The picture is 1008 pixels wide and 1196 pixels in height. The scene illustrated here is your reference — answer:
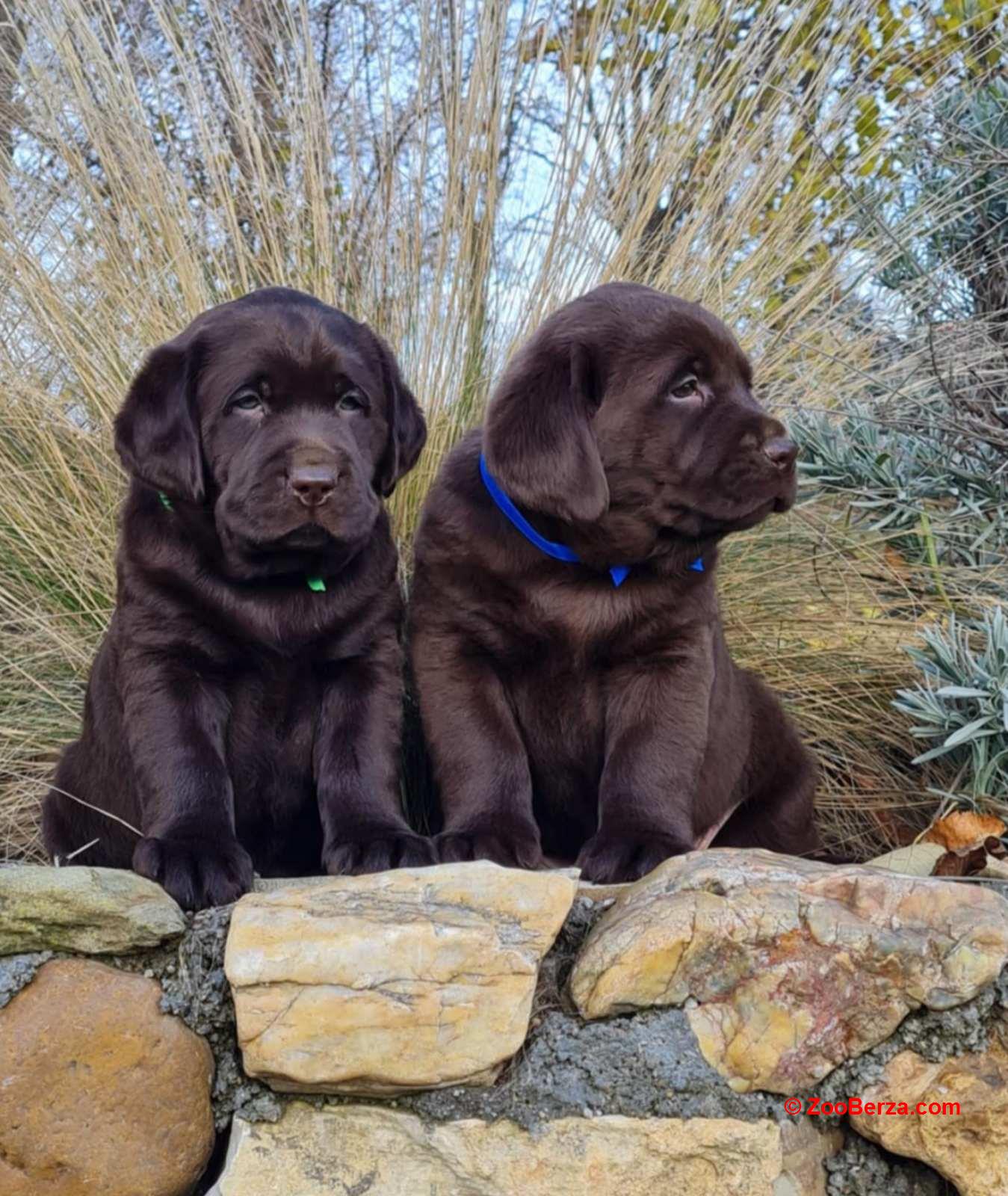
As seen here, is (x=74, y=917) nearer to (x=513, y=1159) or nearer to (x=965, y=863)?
(x=513, y=1159)

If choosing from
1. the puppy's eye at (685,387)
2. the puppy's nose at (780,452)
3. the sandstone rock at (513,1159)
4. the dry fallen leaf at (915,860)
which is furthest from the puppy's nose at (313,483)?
the dry fallen leaf at (915,860)

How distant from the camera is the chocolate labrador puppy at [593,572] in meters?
2.87

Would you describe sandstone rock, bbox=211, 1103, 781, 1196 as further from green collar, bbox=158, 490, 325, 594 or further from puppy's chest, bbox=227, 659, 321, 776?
green collar, bbox=158, 490, 325, 594

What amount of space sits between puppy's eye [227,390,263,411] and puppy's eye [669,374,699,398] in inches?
31.0

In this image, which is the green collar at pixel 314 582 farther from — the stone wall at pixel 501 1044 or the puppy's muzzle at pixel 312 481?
the stone wall at pixel 501 1044

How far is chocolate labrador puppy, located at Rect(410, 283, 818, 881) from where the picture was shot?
2871mm

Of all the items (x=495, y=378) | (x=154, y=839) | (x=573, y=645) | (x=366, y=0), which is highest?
(x=366, y=0)

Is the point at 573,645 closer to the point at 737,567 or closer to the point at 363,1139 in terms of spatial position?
the point at 363,1139

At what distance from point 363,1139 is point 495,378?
8.63ft

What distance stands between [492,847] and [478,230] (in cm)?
240

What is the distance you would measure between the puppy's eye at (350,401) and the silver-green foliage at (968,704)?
1.42m

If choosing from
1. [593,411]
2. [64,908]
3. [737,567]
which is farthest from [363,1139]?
[737,567]

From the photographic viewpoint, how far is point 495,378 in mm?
4391

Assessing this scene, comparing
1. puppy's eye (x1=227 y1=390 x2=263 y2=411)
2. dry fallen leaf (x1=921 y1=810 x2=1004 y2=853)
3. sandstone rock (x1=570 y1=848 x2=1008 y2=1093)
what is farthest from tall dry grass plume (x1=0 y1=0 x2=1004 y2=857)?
sandstone rock (x1=570 y1=848 x2=1008 y2=1093)
